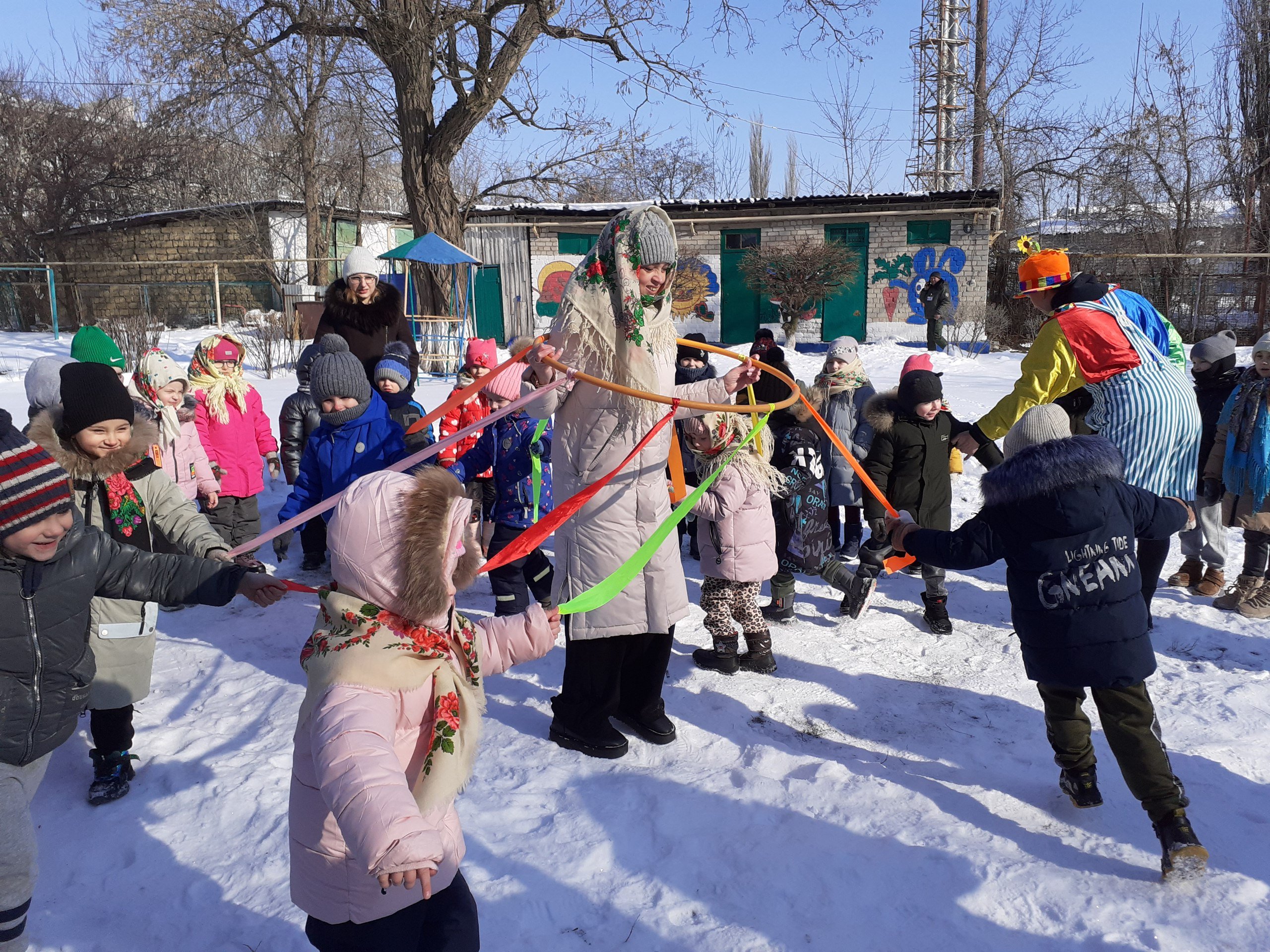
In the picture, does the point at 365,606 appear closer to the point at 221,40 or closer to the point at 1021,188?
the point at 221,40

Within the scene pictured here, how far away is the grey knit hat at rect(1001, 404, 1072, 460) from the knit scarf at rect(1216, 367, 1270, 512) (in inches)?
114

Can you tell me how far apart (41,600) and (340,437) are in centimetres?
249

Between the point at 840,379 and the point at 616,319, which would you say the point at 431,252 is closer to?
the point at 840,379

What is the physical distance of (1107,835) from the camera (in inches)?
114

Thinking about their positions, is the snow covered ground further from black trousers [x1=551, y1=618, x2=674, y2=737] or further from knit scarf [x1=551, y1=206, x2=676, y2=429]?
knit scarf [x1=551, y1=206, x2=676, y2=429]

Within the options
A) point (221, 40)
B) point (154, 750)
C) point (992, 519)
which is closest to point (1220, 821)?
point (992, 519)

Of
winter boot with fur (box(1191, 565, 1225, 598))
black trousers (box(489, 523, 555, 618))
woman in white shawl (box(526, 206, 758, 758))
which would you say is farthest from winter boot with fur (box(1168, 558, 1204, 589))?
black trousers (box(489, 523, 555, 618))

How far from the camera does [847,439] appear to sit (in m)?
5.89

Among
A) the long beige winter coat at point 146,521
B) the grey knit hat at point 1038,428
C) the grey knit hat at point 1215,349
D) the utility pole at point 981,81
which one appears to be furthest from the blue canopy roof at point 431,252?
the utility pole at point 981,81

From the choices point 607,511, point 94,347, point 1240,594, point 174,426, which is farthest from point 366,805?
point 1240,594

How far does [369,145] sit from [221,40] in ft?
48.3

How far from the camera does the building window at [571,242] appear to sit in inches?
842

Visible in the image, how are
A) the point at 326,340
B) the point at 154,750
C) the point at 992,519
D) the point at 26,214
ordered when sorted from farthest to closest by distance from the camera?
the point at 26,214, the point at 326,340, the point at 154,750, the point at 992,519

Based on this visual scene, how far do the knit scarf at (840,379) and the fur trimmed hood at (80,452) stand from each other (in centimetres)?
410
